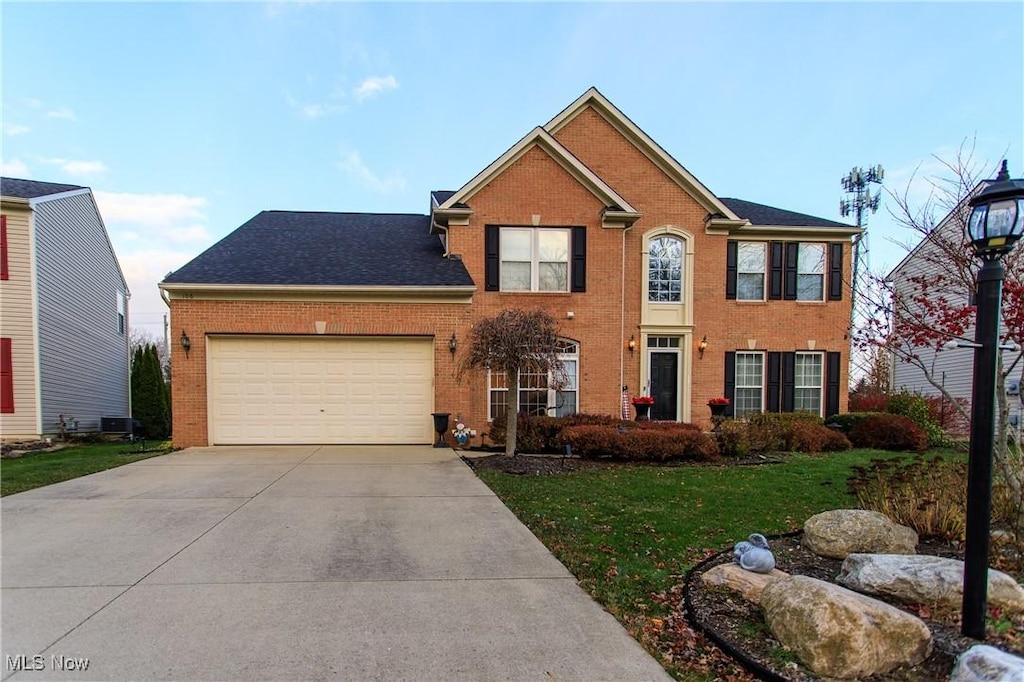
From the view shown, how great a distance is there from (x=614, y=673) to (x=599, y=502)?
3942 mm

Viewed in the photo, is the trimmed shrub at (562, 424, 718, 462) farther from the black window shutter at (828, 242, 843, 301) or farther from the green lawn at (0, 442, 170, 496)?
the green lawn at (0, 442, 170, 496)

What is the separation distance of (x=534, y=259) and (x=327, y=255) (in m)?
5.23

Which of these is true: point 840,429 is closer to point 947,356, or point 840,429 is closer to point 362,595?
point 947,356

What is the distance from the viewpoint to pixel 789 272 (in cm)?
1406

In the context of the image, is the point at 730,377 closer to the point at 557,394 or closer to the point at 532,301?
the point at 557,394

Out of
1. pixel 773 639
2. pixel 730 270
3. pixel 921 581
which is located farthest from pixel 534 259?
pixel 773 639

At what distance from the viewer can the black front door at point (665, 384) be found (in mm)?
13539

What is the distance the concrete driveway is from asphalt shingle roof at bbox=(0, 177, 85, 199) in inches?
422

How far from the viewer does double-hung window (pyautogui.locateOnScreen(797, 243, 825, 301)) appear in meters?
14.2

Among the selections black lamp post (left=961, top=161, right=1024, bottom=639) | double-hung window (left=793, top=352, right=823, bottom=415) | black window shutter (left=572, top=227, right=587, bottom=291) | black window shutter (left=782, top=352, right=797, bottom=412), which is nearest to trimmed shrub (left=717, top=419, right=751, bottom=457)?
black window shutter (left=782, top=352, right=797, bottom=412)

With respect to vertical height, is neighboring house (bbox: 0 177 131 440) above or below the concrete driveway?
above

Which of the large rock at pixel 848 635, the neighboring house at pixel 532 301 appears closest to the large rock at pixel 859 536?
the large rock at pixel 848 635

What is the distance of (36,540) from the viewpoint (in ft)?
16.7

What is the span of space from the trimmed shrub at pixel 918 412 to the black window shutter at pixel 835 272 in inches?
124
